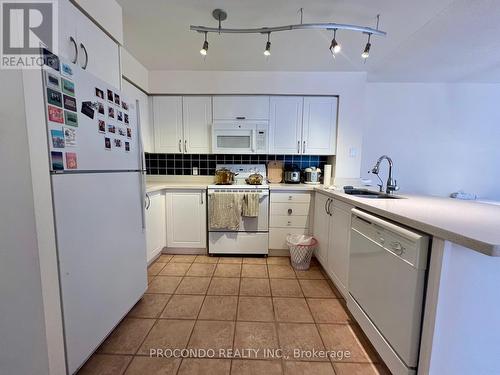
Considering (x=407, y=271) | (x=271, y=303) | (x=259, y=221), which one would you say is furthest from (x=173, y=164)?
(x=407, y=271)

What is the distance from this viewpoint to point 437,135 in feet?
10.3

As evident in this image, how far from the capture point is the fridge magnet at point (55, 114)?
95 cm

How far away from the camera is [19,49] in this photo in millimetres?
890

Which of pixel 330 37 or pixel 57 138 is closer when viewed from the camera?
pixel 57 138

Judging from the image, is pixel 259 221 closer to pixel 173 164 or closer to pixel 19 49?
pixel 173 164

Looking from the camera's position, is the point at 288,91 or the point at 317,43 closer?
the point at 317,43

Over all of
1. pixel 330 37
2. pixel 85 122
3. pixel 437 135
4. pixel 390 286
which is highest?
pixel 330 37

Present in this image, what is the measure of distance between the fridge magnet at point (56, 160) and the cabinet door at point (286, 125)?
230 centimetres

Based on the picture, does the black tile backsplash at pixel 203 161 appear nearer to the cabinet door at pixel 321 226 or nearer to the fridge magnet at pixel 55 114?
the cabinet door at pixel 321 226

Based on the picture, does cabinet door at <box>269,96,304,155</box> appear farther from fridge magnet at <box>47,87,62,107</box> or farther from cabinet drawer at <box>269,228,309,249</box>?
fridge magnet at <box>47,87,62,107</box>

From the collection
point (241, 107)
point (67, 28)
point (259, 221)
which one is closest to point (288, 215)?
point (259, 221)

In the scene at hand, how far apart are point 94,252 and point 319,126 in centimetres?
273

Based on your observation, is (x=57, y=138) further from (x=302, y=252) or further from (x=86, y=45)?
(x=302, y=252)

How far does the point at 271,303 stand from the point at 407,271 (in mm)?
1149
